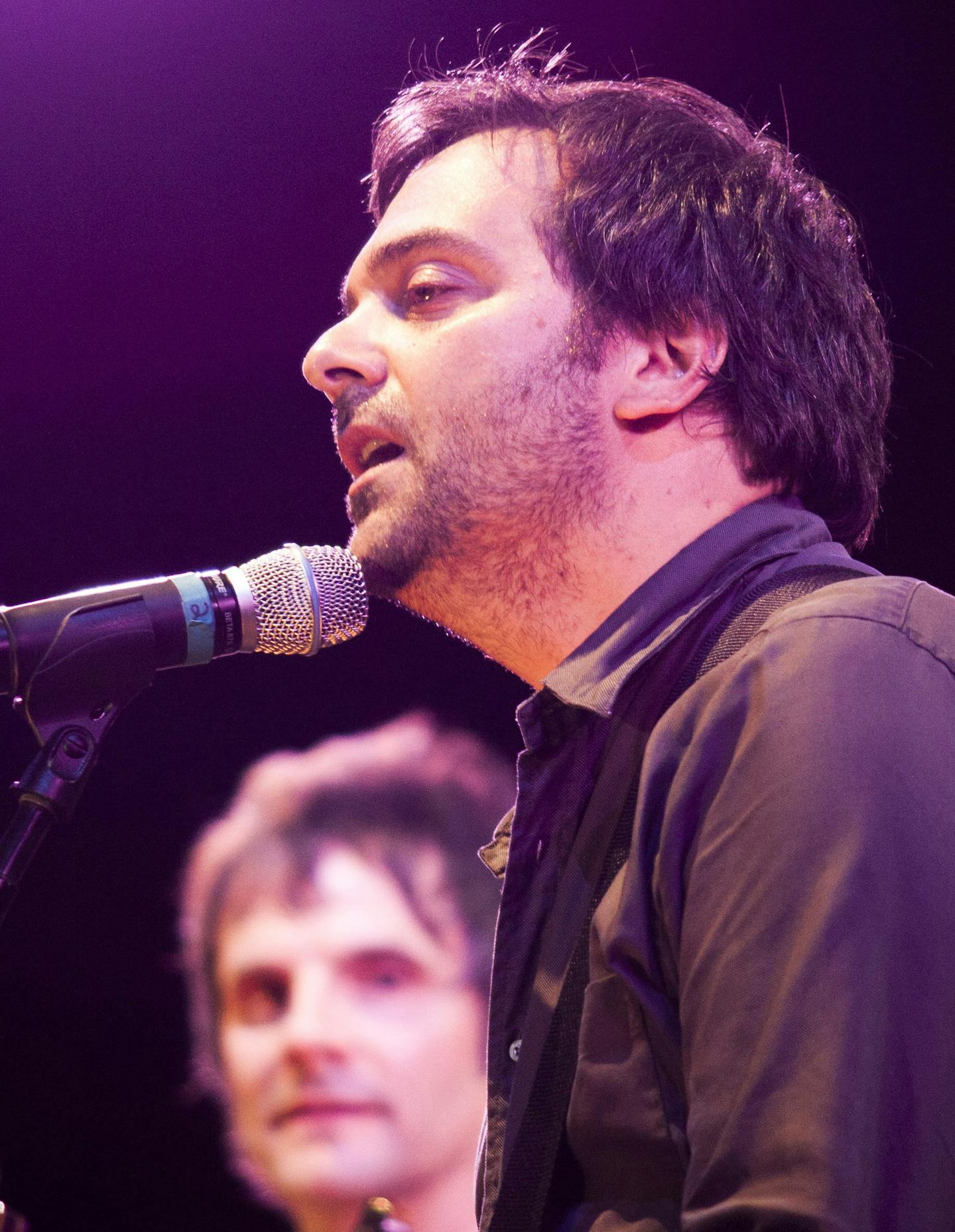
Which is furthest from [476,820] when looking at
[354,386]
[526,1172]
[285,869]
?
[526,1172]

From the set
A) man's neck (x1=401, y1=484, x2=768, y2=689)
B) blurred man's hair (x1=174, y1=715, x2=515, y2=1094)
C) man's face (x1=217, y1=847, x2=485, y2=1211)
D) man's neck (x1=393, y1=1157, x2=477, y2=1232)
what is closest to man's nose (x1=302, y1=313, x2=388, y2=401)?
man's neck (x1=401, y1=484, x2=768, y2=689)

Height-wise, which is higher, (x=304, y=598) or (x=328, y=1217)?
(x=304, y=598)

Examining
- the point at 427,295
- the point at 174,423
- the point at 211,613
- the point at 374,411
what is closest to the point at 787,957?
the point at 211,613

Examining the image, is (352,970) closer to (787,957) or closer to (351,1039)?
(351,1039)

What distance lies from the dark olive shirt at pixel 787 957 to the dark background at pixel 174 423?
6.51ft

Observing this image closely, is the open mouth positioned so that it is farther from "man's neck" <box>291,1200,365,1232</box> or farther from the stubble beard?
"man's neck" <box>291,1200,365,1232</box>

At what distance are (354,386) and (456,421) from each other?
0.22 meters

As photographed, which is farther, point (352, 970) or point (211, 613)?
point (352, 970)

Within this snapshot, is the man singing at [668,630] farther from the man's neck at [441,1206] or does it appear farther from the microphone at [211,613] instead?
the man's neck at [441,1206]

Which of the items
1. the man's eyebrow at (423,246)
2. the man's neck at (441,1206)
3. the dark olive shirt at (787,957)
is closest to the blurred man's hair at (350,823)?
the man's neck at (441,1206)

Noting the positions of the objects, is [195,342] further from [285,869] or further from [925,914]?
[925,914]

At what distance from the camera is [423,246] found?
2.03 m

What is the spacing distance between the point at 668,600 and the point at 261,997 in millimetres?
2369

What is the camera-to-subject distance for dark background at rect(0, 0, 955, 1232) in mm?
3146
